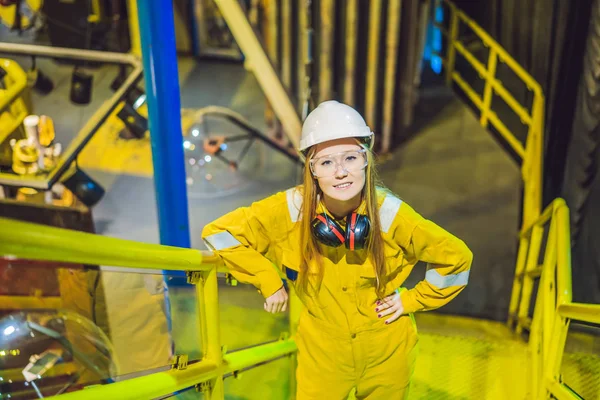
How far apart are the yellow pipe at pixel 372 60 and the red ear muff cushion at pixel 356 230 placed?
476 cm

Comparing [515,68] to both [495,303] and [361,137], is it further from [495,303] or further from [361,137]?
[361,137]

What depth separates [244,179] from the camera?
6.41 meters

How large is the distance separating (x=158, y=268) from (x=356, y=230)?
0.67 meters

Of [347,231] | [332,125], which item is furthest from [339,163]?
[347,231]

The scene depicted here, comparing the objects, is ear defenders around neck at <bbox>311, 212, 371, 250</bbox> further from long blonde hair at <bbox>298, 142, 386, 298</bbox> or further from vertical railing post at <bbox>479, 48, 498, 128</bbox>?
vertical railing post at <bbox>479, 48, 498, 128</bbox>

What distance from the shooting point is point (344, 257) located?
2.29 meters

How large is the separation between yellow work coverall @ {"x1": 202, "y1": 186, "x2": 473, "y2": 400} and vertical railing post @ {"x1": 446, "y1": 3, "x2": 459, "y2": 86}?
19.0ft

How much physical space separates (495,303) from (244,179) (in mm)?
2760

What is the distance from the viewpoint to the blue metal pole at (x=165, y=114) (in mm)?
3586

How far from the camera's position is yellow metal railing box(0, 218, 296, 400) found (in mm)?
1435

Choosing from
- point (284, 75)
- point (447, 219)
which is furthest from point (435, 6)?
point (447, 219)

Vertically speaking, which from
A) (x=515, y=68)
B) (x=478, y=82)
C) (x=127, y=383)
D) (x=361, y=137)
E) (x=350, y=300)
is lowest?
(x=127, y=383)

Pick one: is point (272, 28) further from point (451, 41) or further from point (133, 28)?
point (451, 41)

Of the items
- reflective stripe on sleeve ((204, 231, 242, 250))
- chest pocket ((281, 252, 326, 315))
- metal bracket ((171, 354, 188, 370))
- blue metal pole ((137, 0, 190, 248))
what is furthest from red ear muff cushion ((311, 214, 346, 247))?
blue metal pole ((137, 0, 190, 248))
